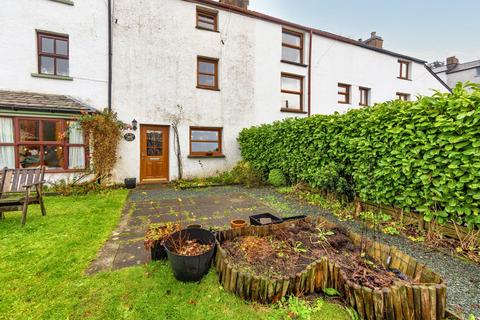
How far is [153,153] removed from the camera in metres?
8.91

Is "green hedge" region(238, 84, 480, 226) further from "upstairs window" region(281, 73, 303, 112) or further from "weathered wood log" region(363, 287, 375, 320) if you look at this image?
"upstairs window" region(281, 73, 303, 112)

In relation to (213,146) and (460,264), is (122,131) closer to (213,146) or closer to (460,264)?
(213,146)

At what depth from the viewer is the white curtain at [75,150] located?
24.5ft

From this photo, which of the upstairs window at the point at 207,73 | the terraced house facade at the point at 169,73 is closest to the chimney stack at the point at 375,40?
the terraced house facade at the point at 169,73

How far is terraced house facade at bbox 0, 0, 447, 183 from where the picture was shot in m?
7.30

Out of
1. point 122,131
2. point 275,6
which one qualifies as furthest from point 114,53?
point 275,6

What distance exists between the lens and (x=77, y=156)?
7613 millimetres

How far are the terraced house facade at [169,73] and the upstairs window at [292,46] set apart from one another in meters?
0.05

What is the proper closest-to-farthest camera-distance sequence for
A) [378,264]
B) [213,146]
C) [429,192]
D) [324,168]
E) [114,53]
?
1. [378,264]
2. [429,192]
3. [324,168]
4. [114,53]
5. [213,146]

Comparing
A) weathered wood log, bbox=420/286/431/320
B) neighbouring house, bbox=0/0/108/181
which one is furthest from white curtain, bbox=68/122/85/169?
weathered wood log, bbox=420/286/431/320

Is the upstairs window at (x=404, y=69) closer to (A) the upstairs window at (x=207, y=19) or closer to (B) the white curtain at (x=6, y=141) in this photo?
(A) the upstairs window at (x=207, y=19)

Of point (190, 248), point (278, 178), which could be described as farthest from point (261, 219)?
point (278, 178)

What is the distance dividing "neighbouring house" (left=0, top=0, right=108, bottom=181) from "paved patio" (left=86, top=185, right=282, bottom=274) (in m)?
2.99

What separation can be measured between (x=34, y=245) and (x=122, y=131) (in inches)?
219
